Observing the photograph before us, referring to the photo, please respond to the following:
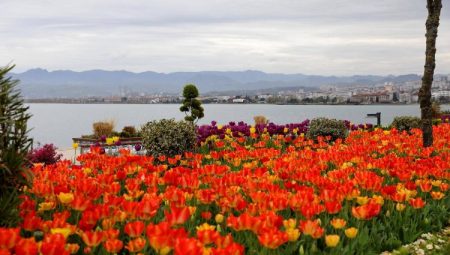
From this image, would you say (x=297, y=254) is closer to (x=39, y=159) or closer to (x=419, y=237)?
(x=419, y=237)

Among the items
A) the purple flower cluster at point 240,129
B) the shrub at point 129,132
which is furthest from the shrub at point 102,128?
the purple flower cluster at point 240,129

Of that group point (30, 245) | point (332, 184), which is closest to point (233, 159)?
point (332, 184)

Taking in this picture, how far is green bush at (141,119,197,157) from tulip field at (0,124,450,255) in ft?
15.0

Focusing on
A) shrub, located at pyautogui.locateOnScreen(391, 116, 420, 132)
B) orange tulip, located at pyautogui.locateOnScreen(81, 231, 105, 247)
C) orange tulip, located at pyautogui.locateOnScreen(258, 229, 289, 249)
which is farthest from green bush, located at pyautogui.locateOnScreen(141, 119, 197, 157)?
shrub, located at pyautogui.locateOnScreen(391, 116, 420, 132)

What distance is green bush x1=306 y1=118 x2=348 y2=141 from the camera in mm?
20281

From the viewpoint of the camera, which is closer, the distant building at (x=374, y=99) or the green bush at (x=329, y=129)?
the green bush at (x=329, y=129)

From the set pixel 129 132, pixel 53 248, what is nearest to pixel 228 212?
pixel 53 248

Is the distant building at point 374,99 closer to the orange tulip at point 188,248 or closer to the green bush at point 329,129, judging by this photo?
the green bush at point 329,129

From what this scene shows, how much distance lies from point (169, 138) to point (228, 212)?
339 inches

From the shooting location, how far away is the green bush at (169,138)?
1542 centimetres

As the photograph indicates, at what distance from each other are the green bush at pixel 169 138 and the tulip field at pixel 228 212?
15.0ft

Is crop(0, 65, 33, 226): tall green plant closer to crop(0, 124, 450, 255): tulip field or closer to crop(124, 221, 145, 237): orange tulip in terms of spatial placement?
crop(0, 124, 450, 255): tulip field

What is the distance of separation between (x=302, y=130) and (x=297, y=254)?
1572cm

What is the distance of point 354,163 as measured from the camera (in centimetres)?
1169
